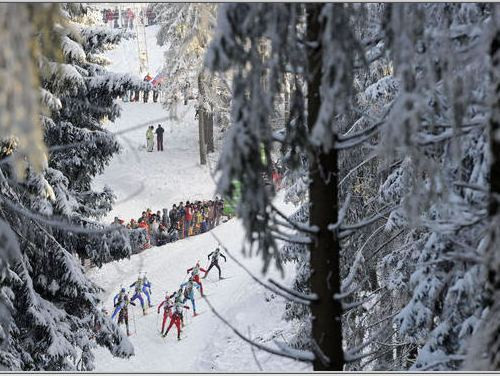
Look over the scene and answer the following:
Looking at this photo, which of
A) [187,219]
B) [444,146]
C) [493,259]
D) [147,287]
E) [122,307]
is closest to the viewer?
[493,259]

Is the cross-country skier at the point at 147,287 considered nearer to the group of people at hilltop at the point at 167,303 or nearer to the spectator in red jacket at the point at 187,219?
the group of people at hilltop at the point at 167,303

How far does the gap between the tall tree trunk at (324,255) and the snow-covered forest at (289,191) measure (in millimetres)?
11

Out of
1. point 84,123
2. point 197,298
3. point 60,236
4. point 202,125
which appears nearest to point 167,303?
point 197,298

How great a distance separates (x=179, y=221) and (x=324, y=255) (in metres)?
23.3

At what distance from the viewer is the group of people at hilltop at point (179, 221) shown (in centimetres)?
2642

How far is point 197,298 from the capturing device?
2238 centimetres

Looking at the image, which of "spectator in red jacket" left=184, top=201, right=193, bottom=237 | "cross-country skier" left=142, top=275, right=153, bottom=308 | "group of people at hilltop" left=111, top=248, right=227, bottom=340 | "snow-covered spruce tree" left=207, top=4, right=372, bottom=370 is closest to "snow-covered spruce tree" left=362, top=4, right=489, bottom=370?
"snow-covered spruce tree" left=207, top=4, right=372, bottom=370

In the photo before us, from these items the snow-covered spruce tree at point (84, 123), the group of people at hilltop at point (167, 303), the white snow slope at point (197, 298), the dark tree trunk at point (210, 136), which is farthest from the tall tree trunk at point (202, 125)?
the snow-covered spruce tree at point (84, 123)

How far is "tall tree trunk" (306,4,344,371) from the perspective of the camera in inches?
182

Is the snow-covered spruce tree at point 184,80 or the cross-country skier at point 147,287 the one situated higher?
the snow-covered spruce tree at point 184,80

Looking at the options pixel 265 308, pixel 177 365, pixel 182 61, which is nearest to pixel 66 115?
pixel 177 365

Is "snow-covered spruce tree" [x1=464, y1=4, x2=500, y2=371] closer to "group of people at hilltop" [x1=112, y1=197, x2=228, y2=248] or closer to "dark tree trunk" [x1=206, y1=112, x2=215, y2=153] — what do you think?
"group of people at hilltop" [x1=112, y1=197, x2=228, y2=248]

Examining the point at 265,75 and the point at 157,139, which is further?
the point at 157,139

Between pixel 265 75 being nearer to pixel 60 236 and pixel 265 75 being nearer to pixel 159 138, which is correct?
pixel 60 236
